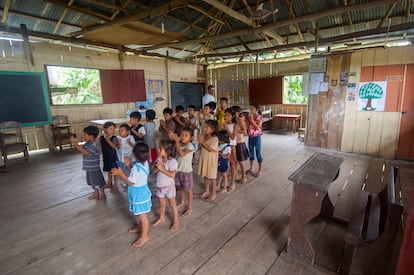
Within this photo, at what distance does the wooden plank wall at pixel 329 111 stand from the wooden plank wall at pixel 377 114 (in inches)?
5.4

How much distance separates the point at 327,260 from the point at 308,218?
0.44 metres

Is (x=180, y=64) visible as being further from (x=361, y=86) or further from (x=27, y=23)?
(x=361, y=86)

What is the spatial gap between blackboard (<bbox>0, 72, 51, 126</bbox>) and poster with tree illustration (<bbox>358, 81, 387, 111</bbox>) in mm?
7141

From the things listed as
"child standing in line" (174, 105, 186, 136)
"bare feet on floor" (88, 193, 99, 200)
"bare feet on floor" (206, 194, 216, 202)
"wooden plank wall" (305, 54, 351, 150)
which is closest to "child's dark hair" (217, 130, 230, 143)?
"bare feet on floor" (206, 194, 216, 202)

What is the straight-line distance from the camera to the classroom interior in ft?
5.81

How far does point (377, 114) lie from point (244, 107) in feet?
15.9

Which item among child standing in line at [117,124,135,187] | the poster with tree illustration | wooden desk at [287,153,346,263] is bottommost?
wooden desk at [287,153,346,263]

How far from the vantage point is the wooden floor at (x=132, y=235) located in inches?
67.6

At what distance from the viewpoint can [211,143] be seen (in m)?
2.49

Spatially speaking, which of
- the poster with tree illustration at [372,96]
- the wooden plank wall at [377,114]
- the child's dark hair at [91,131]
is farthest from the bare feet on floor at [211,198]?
the poster with tree illustration at [372,96]

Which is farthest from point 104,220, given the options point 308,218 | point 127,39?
point 127,39

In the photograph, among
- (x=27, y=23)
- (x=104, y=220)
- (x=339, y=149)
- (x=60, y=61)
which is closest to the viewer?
(x=104, y=220)

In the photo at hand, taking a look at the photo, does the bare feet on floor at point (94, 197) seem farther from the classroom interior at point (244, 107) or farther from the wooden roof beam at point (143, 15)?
the wooden roof beam at point (143, 15)

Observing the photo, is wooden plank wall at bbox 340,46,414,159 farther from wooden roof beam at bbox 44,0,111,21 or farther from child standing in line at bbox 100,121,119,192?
wooden roof beam at bbox 44,0,111,21
